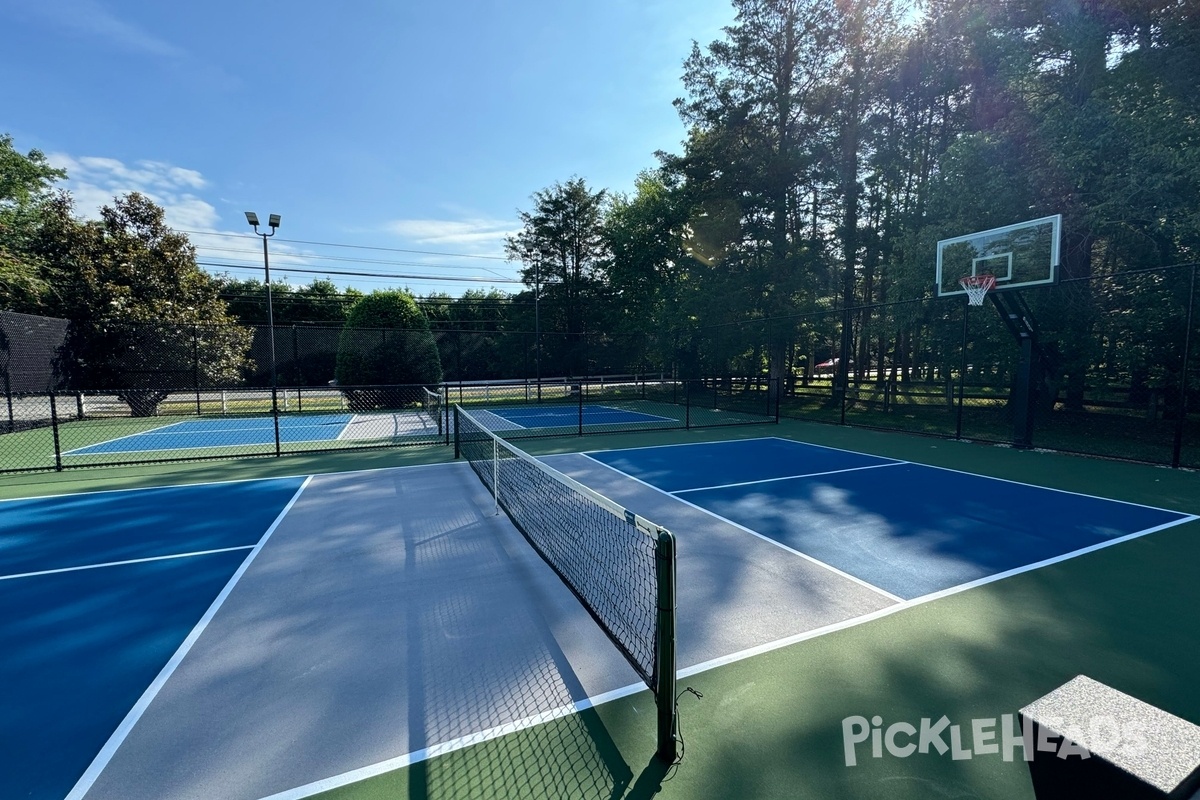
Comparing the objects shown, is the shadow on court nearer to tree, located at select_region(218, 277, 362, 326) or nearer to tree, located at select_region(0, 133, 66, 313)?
tree, located at select_region(0, 133, 66, 313)

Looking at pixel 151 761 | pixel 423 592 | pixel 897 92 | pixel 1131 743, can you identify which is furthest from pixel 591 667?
pixel 897 92

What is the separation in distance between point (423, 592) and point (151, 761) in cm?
199

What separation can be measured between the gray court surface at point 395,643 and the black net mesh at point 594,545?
218mm

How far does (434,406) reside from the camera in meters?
15.4

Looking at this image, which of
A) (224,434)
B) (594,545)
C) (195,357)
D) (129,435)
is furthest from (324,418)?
(594,545)

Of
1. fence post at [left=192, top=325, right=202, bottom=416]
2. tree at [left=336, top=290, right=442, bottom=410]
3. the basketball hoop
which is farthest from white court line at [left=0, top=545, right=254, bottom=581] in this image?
fence post at [left=192, top=325, right=202, bottom=416]

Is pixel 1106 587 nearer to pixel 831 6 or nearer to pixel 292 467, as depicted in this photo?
pixel 292 467

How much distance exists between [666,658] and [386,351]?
18.5 m

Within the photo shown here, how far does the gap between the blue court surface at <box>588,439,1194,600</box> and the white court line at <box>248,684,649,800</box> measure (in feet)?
9.20

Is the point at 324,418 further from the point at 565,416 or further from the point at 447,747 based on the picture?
the point at 447,747

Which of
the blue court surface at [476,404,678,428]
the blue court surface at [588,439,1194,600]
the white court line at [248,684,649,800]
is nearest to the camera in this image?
the white court line at [248,684,649,800]

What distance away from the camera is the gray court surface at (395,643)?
2586mm

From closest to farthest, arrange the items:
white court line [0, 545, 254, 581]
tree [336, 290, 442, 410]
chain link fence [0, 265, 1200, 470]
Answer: white court line [0, 545, 254, 581] < chain link fence [0, 265, 1200, 470] < tree [336, 290, 442, 410]

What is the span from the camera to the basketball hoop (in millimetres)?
10758
